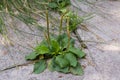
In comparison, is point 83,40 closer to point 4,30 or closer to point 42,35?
point 42,35

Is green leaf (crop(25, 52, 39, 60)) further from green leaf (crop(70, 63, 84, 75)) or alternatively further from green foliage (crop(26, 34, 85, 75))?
green leaf (crop(70, 63, 84, 75))

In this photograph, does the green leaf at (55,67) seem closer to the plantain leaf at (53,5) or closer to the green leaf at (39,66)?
the green leaf at (39,66)

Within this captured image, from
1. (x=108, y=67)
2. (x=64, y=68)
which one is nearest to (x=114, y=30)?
(x=108, y=67)

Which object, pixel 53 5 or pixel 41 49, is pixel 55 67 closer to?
pixel 41 49

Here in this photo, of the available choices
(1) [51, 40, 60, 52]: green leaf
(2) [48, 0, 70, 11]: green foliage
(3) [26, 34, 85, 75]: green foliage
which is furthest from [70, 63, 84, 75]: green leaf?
(2) [48, 0, 70, 11]: green foliage

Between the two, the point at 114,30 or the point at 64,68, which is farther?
the point at 114,30

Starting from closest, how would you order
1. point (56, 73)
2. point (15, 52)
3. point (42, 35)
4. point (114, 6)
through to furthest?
1. point (56, 73)
2. point (15, 52)
3. point (42, 35)
4. point (114, 6)
